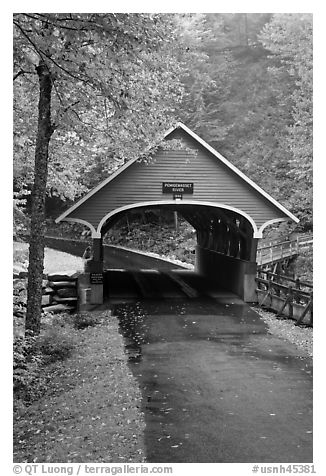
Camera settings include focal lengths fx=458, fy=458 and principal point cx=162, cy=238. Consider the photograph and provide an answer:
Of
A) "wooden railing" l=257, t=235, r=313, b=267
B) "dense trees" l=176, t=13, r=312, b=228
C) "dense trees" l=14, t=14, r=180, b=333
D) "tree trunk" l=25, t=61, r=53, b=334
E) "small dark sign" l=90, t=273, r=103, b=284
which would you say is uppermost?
"dense trees" l=176, t=13, r=312, b=228

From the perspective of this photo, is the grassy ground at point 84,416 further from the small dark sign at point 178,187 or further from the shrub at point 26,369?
the small dark sign at point 178,187

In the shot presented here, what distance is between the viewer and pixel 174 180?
17.2m

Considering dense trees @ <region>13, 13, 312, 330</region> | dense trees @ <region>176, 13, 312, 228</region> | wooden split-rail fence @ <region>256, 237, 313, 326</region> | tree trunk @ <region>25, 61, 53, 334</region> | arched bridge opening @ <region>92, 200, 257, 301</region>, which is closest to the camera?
dense trees @ <region>13, 13, 312, 330</region>

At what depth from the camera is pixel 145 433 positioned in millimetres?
6621

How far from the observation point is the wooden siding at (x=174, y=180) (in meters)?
17.0

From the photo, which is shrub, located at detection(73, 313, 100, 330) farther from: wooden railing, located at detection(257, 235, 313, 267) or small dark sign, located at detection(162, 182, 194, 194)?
wooden railing, located at detection(257, 235, 313, 267)

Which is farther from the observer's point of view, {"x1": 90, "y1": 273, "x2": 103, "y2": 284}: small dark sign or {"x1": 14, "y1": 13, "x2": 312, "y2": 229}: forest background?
{"x1": 90, "y1": 273, "x2": 103, "y2": 284}: small dark sign

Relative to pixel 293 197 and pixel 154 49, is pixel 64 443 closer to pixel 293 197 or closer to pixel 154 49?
pixel 154 49

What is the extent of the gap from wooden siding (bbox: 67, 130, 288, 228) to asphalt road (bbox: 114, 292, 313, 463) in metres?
4.52

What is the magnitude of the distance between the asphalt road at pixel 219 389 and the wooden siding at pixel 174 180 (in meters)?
4.52

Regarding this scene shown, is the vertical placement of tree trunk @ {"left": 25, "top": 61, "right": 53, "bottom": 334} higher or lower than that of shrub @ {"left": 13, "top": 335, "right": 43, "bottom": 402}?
higher

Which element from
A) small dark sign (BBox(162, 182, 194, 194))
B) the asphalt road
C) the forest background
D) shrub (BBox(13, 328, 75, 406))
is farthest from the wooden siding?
shrub (BBox(13, 328, 75, 406))

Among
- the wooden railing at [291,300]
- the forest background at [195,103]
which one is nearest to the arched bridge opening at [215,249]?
the wooden railing at [291,300]

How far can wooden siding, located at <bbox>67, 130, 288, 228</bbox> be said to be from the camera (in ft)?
55.7
